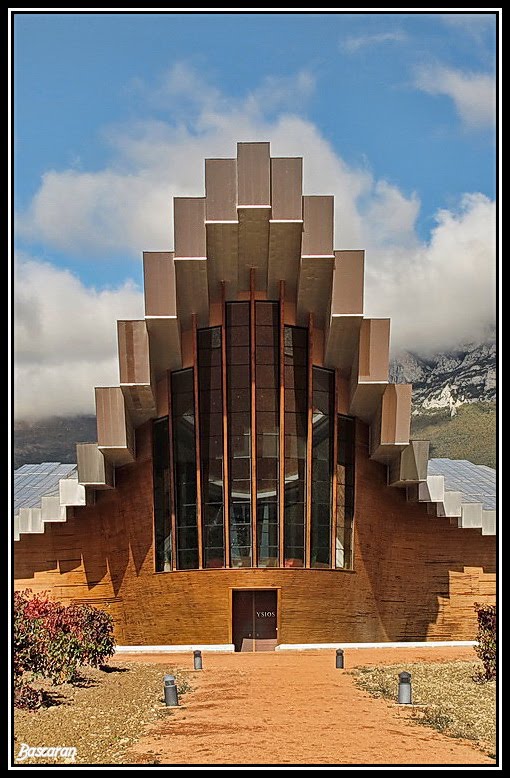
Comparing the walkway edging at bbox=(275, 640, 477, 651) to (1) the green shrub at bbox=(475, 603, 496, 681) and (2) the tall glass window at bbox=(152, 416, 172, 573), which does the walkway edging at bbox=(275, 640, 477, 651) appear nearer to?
(2) the tall glass window at bbox=(152, 416, 172, 573)

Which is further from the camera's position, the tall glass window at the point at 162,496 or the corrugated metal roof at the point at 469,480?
the corrugated metal roof at the point at 469,480

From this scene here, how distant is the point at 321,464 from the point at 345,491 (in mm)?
1516

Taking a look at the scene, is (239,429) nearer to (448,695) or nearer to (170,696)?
(448,695)

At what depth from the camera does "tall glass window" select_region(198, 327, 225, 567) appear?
103 feet

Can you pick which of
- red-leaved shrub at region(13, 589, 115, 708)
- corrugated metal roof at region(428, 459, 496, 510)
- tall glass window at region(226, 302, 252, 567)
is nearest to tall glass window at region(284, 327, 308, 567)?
tall glass window at region(226, 302, 252, 567)

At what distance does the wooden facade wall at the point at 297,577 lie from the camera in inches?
1230

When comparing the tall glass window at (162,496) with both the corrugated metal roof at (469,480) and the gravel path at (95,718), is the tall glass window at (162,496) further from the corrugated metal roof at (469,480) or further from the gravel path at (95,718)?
the corrugated metal roof at (469,480)

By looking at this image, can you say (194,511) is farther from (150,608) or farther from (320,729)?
(320,729)

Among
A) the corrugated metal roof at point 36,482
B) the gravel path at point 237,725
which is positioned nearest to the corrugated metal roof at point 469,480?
the gravel path at point 237,725

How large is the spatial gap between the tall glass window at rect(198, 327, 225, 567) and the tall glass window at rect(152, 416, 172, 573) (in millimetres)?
1358

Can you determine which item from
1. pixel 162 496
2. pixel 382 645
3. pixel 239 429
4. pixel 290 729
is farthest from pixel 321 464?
pixel 290 729

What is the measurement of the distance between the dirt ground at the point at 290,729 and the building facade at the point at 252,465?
27.1 feet

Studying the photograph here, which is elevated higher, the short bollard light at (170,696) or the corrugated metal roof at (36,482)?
the corrugated metal roof at (36,482)
